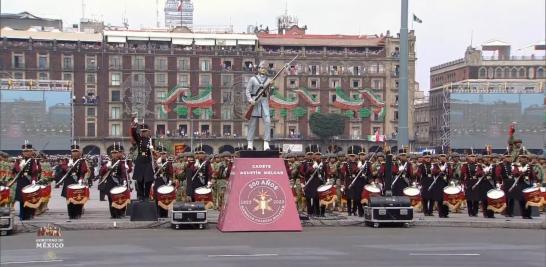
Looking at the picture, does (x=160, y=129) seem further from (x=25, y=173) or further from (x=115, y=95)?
(x=25, y=173)

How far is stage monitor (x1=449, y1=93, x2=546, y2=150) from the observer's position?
79062mm

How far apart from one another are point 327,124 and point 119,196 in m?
83.7

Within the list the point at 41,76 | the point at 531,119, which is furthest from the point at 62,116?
the point at 531,119

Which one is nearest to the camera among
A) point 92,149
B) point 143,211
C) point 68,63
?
point 143,211

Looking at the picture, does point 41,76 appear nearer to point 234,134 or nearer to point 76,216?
point 234,134

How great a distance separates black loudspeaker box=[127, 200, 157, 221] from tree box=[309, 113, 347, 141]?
276 ft

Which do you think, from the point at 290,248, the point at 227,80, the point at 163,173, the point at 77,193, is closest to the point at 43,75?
the point at 227,80

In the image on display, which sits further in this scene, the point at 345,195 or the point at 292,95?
the point at 292,95

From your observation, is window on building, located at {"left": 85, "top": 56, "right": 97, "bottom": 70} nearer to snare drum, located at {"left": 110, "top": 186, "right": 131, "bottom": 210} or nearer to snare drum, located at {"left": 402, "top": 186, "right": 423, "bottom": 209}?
snare drum, located at {"left": 110, "top": 186, "right": 131, "bottom": 210}

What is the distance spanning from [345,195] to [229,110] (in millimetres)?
82454

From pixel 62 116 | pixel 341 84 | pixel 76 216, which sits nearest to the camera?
pixel 76 216

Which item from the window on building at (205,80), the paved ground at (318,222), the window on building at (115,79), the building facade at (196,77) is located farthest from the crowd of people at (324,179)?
the window on building at (205,80)

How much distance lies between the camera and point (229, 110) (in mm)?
106938

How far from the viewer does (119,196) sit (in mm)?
22094
